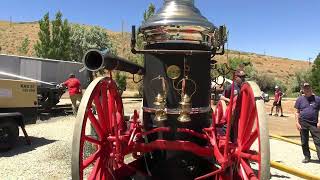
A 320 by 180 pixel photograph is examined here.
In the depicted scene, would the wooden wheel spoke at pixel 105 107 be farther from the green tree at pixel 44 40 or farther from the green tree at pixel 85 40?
the green tree at pixel 85 40

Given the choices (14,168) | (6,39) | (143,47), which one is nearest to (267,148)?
(143,47)

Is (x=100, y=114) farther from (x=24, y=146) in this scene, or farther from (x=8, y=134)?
(x=24, y=146)

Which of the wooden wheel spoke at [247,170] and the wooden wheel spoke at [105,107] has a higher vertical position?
the wooden wheel spoke at [105,107]

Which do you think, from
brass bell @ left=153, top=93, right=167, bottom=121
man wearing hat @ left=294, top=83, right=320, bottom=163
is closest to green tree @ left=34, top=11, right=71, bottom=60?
man wearing hat @ left=294, top=83, right=320, bottom=163

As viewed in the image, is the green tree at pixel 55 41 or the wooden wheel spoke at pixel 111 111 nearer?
the wooden wheel spoke at pixel 111 111

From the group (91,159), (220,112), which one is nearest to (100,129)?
(91,159)

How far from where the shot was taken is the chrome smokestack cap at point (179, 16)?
16.7 feet

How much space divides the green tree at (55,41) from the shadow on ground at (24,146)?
29185mm

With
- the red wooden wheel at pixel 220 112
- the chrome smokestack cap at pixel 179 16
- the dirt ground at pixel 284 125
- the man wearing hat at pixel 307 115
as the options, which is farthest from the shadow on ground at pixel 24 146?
the chrome smokestack cap at pixel 179 16

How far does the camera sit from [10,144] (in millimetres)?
10633

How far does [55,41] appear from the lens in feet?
135

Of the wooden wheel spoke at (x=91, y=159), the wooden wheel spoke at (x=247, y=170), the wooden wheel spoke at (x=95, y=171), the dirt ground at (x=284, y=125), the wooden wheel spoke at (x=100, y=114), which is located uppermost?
the wooden wheel spoke at (x=100, y=114)

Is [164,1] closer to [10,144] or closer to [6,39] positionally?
[10,144]

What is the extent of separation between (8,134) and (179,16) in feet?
22.4
